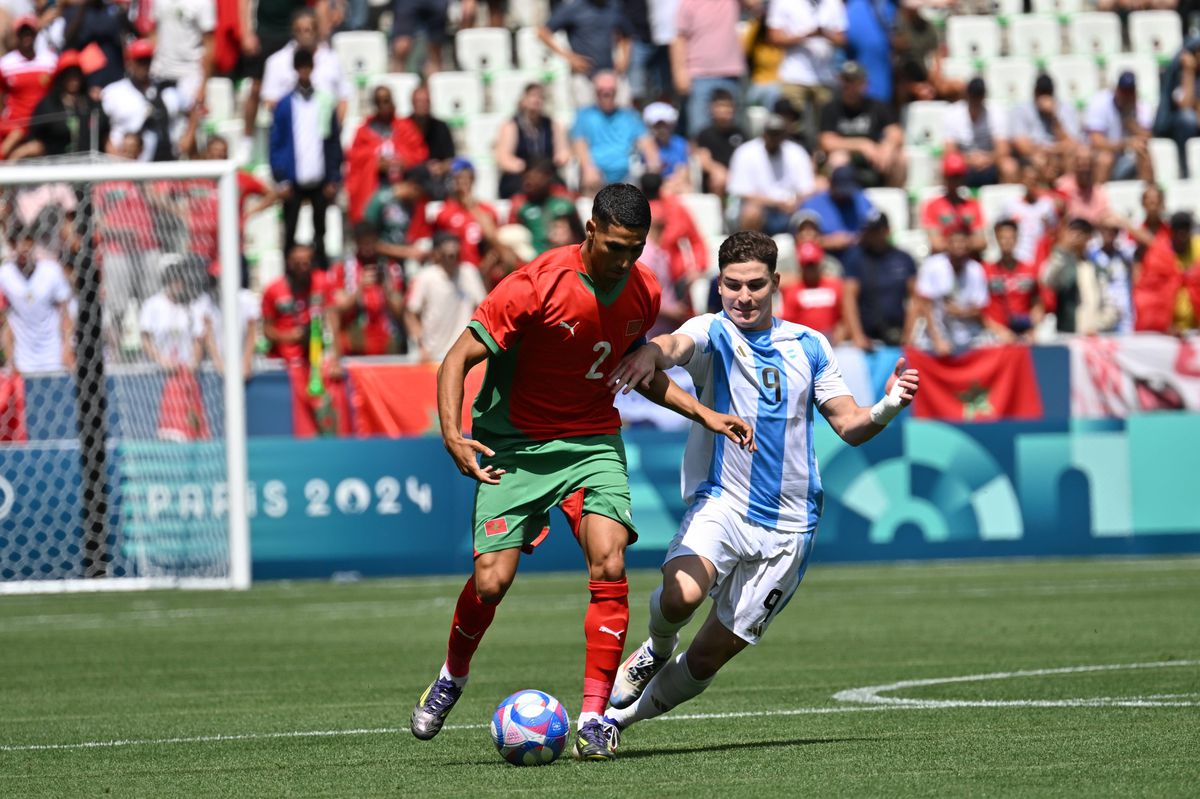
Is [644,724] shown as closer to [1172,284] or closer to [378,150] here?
[1172,284]

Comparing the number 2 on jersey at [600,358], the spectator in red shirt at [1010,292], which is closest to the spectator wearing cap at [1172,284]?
the spectator in red shirt at [1010,292]

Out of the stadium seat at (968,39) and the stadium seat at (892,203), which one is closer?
the stadium seat at (892,203)

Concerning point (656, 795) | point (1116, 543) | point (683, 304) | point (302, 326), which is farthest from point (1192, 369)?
point (656, 795)

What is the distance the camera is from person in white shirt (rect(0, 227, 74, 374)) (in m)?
16.2

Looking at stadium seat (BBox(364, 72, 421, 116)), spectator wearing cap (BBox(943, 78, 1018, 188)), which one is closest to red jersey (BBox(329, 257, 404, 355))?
stadium seat (BBox(364, 72, 421, 116))

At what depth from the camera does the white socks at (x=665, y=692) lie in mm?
7617

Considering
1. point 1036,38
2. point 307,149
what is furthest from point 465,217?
point 1036,38

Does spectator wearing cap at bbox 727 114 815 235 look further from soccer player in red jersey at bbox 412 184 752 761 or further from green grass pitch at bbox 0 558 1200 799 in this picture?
soccer player in red jersey at bbox 412 184 752 761

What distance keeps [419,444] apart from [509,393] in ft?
32.0

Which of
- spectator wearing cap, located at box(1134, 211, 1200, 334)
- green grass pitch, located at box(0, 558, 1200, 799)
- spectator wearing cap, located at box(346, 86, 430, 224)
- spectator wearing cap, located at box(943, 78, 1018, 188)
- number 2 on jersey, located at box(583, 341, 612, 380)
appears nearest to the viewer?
green grass pitch, located at box(0, 558, 1200, 799)

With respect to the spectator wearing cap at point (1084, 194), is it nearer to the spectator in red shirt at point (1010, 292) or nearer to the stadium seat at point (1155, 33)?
the spectator in red shirt at point (1010, 292)

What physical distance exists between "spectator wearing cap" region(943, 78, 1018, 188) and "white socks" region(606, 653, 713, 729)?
15230mm

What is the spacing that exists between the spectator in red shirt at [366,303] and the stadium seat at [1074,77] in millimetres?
10315

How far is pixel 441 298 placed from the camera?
59.3 ft
